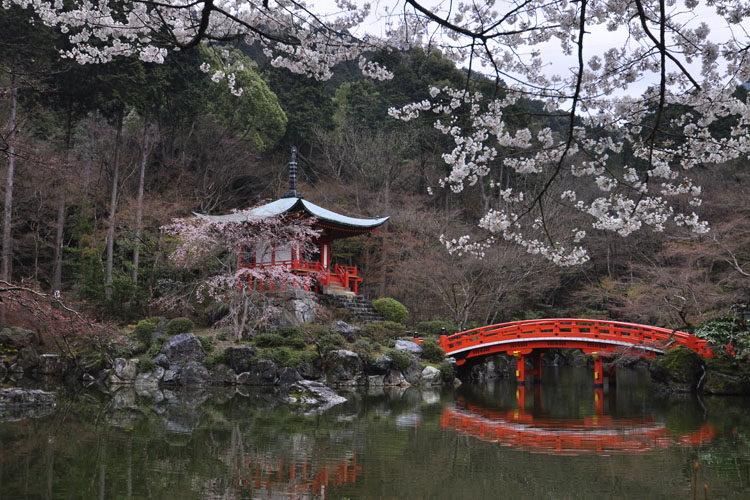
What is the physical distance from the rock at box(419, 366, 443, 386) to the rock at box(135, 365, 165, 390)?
21.0 ft

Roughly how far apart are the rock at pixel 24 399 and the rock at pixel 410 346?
29.4 feet

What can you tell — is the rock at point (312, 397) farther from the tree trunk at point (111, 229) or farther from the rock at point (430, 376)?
the tree trunk at point (111, 229)

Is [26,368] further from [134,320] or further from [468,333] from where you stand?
[468,333]

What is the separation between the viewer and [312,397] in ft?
41.0

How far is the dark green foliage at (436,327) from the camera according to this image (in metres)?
21.0

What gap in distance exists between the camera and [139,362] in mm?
15641

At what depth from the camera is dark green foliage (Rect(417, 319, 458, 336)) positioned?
2103cm

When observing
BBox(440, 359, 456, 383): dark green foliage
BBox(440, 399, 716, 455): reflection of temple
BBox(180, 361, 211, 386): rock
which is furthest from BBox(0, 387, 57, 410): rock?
BBox(440, 359, 456, 383): dark green foliage

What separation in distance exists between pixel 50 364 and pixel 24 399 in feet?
21.4

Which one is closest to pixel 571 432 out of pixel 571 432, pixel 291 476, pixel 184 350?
pixel 571 432

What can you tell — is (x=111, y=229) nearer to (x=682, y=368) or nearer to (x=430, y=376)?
(x=430, y=376)

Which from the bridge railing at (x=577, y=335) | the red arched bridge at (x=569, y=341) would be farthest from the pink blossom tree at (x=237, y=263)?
the red arched bridge at (x=569, y=341)

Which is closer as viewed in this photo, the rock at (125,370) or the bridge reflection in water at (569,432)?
the bridge reflection in water at (569,432)

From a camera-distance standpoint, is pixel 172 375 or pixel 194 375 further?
pixel 172 375
